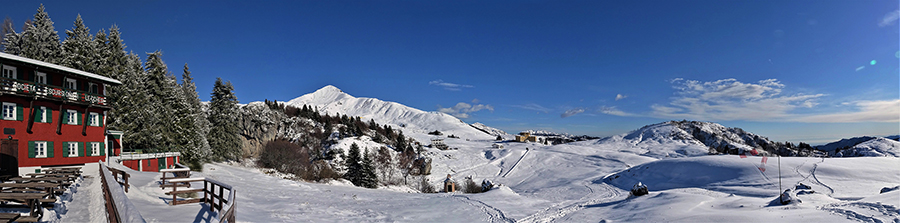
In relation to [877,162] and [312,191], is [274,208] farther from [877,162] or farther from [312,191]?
[877,162]

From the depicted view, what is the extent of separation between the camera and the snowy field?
1020cm

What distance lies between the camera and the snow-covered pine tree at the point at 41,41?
82.9ft

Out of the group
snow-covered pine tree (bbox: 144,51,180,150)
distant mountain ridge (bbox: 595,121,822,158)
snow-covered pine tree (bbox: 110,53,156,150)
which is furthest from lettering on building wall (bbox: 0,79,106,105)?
distant mountain ridge (bbox: 595,121,822,158)

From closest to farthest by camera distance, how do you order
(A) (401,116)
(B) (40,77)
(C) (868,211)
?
(C) (868,211)
(B) (40,77)
(A) (401,116)

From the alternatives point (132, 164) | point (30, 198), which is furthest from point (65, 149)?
point (30, 198)

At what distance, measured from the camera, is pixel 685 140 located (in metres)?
63.9

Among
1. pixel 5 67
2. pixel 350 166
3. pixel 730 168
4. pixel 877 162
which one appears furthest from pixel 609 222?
pixel 350 166

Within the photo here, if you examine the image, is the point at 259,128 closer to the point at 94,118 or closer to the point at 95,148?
the point at 94,118

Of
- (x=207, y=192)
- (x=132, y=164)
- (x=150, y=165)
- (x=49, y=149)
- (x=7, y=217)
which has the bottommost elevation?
(x=150, y=165)

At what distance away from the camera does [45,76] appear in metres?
16.8

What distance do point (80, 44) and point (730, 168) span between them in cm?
4553

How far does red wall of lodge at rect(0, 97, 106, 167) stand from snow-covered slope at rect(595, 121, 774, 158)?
2402 inches

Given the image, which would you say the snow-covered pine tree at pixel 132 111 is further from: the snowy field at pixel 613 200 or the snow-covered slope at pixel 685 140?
the snow-covered slope at pixel 685 140

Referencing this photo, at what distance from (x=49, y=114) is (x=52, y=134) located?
0.97 m
